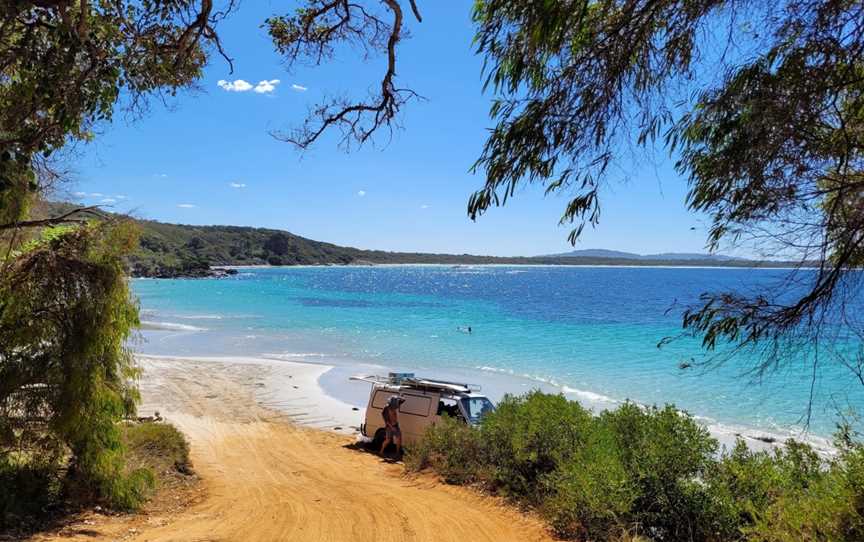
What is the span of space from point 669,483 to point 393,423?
29.4ft

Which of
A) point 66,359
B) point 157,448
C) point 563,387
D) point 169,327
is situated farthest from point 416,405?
point 169,327

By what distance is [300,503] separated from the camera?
30.2 ft

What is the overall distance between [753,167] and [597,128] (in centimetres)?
114

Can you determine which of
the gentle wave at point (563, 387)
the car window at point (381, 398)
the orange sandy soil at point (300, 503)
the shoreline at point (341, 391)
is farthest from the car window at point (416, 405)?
the gentle wave at point (563, 387)

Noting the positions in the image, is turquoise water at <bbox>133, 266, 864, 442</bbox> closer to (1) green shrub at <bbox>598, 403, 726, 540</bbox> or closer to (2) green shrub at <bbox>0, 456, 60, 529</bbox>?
(1) green shrub at <bbox>598, 403, 726, 540</bbox>

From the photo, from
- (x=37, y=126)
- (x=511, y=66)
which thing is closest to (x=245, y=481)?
(x=37, y=126)

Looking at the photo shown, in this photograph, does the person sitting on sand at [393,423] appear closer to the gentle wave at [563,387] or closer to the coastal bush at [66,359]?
the coastal bush at [66,359]

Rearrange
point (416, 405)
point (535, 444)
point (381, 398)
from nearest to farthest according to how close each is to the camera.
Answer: point (535, 444), point (416, 405), point (381, 398)

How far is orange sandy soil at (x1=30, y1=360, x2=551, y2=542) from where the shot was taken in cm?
748

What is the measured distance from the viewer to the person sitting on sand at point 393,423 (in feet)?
47.9

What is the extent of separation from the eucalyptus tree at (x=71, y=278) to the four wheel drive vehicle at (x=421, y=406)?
6675 millimetres

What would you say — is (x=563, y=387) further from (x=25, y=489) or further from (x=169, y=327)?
(x=169, y=327)

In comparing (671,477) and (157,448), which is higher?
(671,477)

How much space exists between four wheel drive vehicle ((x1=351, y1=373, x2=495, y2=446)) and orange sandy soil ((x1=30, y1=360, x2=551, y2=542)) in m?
0.97
